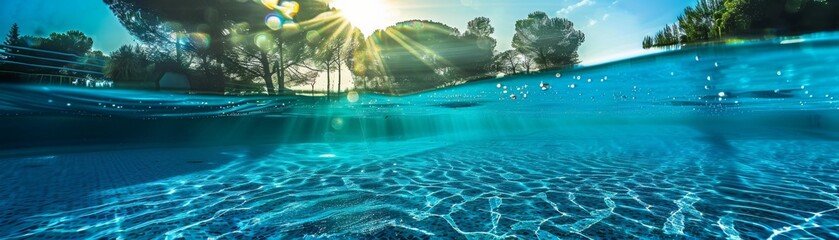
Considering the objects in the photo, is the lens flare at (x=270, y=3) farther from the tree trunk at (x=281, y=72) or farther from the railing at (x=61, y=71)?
the railing at (x=61, y=71)

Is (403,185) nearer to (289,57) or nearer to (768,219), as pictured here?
(768,219)

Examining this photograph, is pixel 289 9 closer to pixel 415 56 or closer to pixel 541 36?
pixel 415 56

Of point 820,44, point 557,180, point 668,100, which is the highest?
point 820,44

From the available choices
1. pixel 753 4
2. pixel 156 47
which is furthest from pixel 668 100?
pixel 156 47

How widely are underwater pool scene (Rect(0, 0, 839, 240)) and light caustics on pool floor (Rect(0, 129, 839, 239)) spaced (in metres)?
0.03

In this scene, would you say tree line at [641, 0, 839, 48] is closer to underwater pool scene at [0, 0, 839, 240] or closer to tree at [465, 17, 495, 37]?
underwater pool scene at [0, 0, 839, 240]

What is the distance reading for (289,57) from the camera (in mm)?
21766

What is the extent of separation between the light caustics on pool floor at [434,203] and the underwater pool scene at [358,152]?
3 centimetres

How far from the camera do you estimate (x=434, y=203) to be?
4.29 meters

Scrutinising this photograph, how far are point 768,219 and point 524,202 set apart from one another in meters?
2.26

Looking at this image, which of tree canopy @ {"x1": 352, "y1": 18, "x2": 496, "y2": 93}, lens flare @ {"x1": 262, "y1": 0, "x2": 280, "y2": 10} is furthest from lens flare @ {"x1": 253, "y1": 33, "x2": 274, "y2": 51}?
tree canopy @ {"x1": 352, "y1": 18, "x2": 496, "y2": 93}

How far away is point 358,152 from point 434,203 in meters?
7.65

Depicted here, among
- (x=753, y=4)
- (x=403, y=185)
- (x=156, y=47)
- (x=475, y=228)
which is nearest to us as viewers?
(x=475, y=228)

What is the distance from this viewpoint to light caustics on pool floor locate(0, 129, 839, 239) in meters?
3.27
